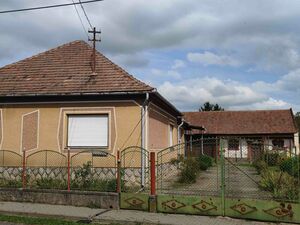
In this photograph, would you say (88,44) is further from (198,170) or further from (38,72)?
(198,170)

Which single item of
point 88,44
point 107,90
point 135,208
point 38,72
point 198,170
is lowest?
point 135,208

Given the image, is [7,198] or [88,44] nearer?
[7,198]

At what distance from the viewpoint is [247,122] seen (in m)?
45.6

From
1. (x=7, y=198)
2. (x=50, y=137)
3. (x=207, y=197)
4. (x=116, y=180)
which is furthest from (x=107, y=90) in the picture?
(x=207, y=197)

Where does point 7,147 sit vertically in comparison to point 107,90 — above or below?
below

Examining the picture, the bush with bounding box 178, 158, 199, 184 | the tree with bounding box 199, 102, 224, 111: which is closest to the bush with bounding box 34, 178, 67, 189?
the bush with bounding box 178, 158, 199, 184

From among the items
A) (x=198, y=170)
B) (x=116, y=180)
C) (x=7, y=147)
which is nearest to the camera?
(x=116, y=180)

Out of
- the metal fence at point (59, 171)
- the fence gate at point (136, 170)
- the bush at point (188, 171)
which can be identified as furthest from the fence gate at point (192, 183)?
the metal fence at point (59, 171)

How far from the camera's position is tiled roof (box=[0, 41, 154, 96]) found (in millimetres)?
15602

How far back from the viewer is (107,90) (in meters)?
15.3

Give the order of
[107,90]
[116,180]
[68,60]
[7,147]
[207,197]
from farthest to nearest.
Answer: [68,60]
[7,147]
[107,90]
[116,180]
[207,197]

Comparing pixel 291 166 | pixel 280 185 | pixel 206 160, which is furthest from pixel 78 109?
pixel 291 166

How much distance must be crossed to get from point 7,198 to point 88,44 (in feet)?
26.8

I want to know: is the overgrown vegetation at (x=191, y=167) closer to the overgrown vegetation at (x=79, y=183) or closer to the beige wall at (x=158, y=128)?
the beige wall at (x=158, y=128)
